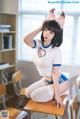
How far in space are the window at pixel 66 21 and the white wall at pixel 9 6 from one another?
95 mm

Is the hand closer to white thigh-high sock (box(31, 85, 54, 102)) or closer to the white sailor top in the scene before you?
white thigh-high sock (box(31, 85, 54, 102))

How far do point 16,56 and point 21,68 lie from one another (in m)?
0.26

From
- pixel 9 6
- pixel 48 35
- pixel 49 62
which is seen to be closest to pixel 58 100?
pixel 49 62

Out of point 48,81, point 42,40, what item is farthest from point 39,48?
point 48,81

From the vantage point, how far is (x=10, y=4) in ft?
12.8

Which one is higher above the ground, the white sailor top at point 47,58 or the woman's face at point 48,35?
the woman's face at point 48,35

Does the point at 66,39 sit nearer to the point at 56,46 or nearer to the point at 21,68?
the point at 21,68

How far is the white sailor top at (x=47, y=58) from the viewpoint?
72.7 inches

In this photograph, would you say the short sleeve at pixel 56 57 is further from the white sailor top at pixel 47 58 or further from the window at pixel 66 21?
the window at pixel 66 21

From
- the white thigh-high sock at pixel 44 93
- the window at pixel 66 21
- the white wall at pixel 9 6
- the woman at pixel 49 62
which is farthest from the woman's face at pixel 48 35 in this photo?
the white wall at pixel 9 6

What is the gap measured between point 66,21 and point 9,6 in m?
1.14

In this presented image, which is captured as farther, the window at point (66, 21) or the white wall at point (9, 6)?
the white wall at point (9, 6)

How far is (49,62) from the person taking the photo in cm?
184

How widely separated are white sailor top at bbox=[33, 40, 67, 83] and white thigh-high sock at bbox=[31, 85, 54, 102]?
130 mm
